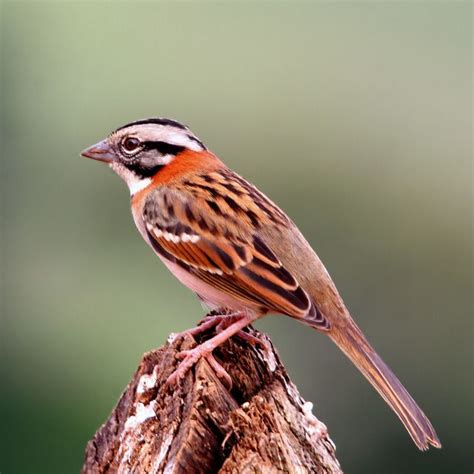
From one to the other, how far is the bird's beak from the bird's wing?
579 mm

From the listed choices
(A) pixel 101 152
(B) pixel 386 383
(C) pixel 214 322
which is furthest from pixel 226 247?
(A) pixel 101 152

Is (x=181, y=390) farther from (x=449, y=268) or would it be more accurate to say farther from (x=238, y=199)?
(x=449, y=268)

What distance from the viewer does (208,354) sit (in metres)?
6.21

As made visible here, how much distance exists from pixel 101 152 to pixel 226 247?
5.27 ft

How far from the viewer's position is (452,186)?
1453cm

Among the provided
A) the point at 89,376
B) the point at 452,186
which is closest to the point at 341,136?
the point at 452,186

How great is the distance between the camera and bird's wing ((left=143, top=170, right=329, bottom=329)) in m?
6.91

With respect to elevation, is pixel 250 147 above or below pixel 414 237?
above

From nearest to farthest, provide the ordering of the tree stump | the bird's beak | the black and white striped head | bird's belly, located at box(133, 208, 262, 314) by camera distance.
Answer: the tree stump
bird's belly, located at box(133, 208, 262, 314)
the black and white striped head
the bird's beak

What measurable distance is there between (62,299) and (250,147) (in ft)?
11.2

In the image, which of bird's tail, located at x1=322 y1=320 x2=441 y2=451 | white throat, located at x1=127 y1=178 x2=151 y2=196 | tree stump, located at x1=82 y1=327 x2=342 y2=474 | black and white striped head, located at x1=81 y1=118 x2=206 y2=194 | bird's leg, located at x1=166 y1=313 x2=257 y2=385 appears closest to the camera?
tree stump, located at x1=82 y1=327 x2=342 y2=474

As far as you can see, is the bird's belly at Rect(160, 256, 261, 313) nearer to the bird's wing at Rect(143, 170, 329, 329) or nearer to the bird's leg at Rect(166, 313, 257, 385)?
the bird's wing at Rect(143, 170, 329, 329)

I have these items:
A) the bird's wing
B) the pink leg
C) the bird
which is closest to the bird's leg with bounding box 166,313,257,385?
the bird

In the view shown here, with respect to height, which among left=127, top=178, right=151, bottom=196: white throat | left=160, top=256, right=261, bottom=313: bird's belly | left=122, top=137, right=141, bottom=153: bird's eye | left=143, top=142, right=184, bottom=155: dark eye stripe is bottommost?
left=160, top=256, right=261, bottom=313: bird's belly
